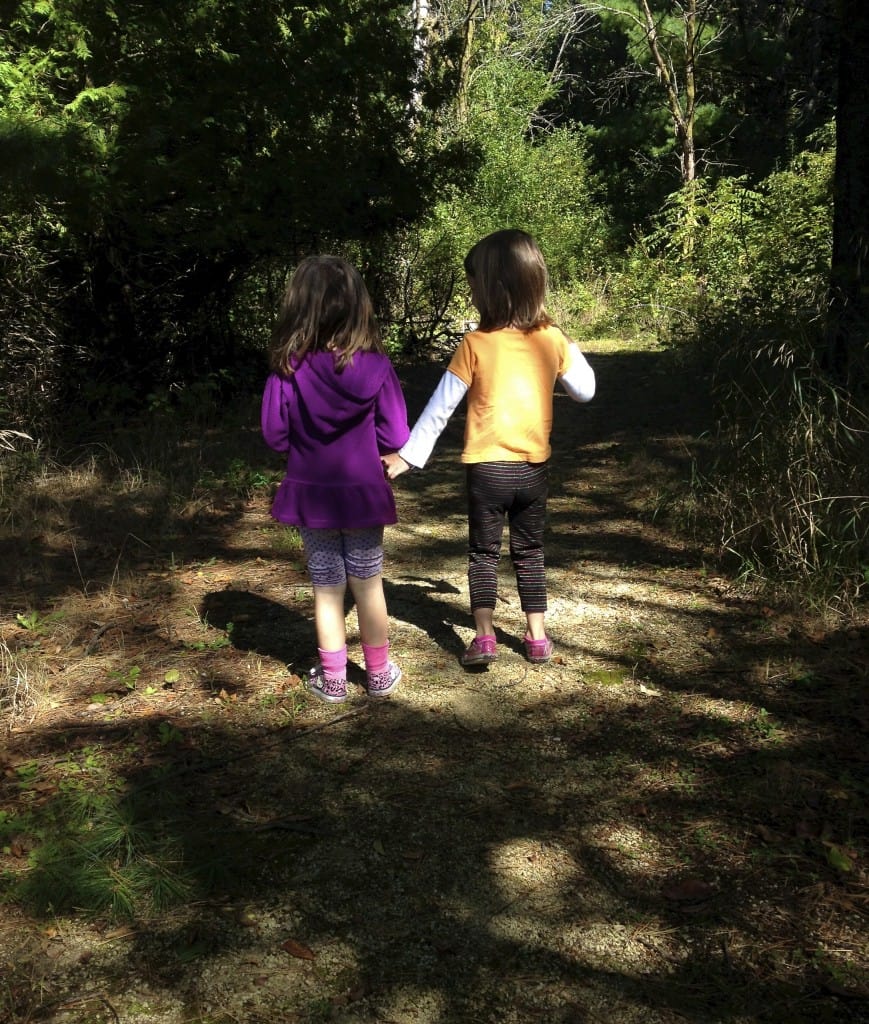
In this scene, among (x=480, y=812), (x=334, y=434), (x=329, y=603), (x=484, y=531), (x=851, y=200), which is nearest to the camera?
(x=480, y=812)

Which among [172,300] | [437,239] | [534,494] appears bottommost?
[534,494]

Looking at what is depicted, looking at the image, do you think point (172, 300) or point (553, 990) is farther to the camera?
point (172, 300)

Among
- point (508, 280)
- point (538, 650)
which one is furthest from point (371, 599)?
point (508, 280)

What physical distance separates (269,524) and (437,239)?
10.5 m

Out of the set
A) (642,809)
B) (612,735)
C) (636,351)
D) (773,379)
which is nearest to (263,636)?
(612,735)

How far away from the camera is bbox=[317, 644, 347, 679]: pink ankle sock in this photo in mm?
4078

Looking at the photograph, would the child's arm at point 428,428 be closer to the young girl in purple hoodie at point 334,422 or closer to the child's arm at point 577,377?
the young girl in purple hoodie at point 334,422

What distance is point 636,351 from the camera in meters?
15.3

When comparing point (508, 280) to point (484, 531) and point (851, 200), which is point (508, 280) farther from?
point (851, 200)

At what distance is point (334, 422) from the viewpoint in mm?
3801

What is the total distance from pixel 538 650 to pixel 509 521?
0.61 m

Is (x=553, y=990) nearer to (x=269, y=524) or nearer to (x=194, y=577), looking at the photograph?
(x=194, y=577)

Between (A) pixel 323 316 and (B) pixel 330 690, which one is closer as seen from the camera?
(A) pixel 323 316

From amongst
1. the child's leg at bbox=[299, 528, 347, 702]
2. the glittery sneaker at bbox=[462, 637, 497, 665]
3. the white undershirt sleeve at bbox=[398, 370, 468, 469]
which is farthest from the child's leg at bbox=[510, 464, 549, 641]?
the child's leg at bbox=[299, 528, 347, 702]
